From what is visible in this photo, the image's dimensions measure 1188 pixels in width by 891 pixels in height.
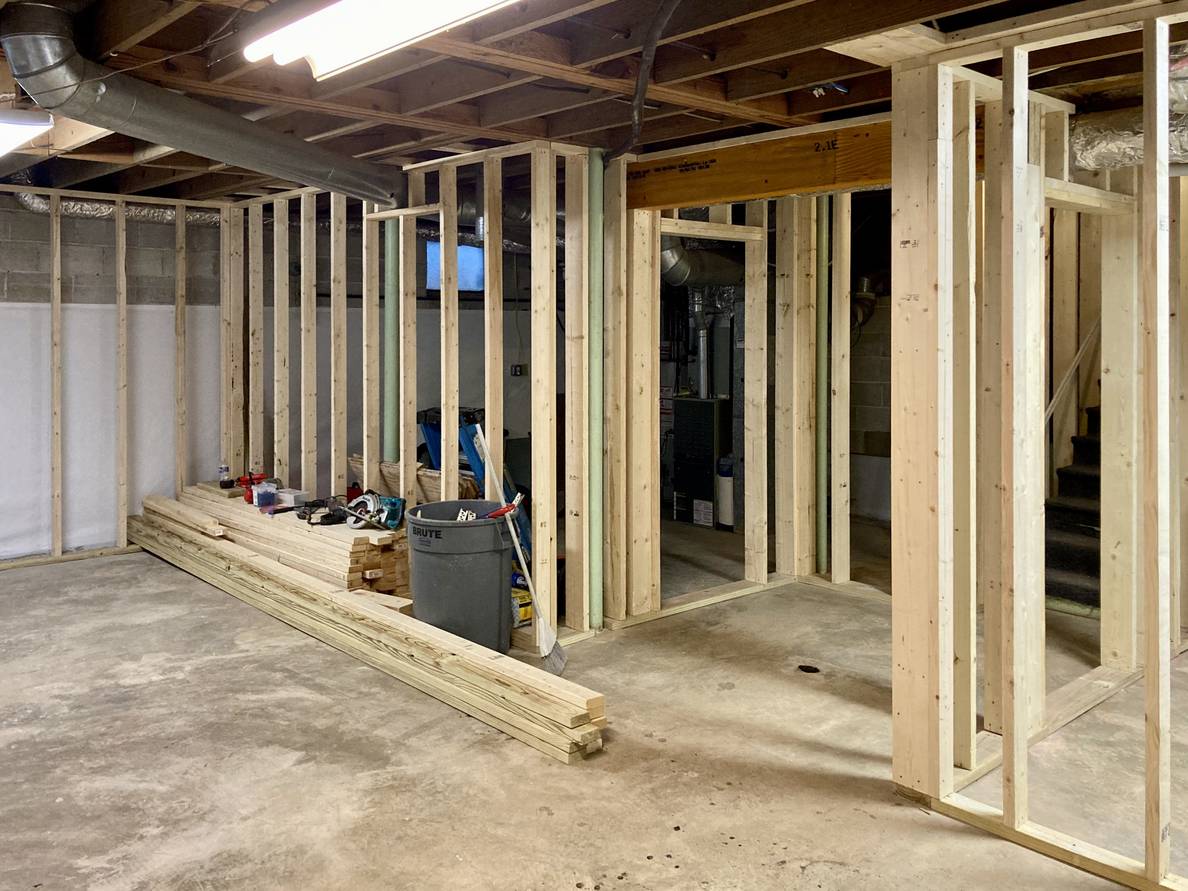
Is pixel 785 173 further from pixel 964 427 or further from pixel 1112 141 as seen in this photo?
pixel 964 427

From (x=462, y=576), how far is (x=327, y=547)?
Answer: 3.59 ft

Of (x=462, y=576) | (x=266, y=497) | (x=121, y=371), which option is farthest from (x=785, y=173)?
(x=121, y=371)

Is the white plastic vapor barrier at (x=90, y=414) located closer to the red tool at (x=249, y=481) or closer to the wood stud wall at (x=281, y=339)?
the red tool at (x=249, y=481)

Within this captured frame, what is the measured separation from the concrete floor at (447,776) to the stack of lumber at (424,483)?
1087 mm

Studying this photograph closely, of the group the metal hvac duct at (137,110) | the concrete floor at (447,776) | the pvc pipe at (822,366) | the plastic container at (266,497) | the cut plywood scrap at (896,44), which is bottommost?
the concrete floor at (447,776)

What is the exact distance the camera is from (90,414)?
6867 millimetres

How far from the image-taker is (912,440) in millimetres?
3219

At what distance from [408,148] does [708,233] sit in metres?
1.72

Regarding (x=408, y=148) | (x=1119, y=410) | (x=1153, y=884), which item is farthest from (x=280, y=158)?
(x=1153, y=884)

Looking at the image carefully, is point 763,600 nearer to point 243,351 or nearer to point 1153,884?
point 1153,884

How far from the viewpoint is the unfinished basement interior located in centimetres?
299

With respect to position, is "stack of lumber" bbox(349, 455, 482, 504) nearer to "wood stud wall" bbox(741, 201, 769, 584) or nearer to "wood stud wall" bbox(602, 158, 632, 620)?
"wood stud wall" bbox(602, 158, 632, 620)

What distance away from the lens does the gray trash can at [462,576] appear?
15.1 feet

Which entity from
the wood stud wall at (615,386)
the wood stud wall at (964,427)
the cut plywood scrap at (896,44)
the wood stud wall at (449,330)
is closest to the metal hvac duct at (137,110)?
the wood stud wall at (449,330)
